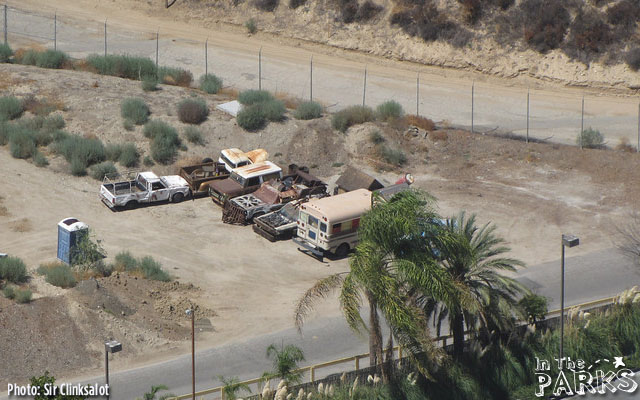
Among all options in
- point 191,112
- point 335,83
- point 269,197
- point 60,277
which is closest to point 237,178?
point 269,197

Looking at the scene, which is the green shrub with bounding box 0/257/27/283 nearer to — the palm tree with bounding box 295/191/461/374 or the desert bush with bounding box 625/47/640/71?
the palm tree with bounding box 295/191/461/374

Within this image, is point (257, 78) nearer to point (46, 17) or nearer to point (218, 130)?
point (218, 130)

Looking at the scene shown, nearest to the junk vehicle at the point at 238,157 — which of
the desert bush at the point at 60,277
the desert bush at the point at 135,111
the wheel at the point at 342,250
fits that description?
the desert bush at the point at 135,111

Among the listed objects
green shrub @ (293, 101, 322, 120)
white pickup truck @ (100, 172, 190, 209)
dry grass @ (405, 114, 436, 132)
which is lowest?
white pickup truck @ (100, 172, 190, 209)

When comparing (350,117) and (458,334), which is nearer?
(458,334)

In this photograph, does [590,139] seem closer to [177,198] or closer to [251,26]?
[177,198]

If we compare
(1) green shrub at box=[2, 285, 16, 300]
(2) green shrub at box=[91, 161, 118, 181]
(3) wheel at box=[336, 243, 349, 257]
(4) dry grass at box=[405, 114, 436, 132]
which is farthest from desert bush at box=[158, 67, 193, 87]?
(1) green shrub at box=[2, 285, 16, 300]

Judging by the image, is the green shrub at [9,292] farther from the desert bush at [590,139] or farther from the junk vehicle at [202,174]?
the desert bush at [590,139]
